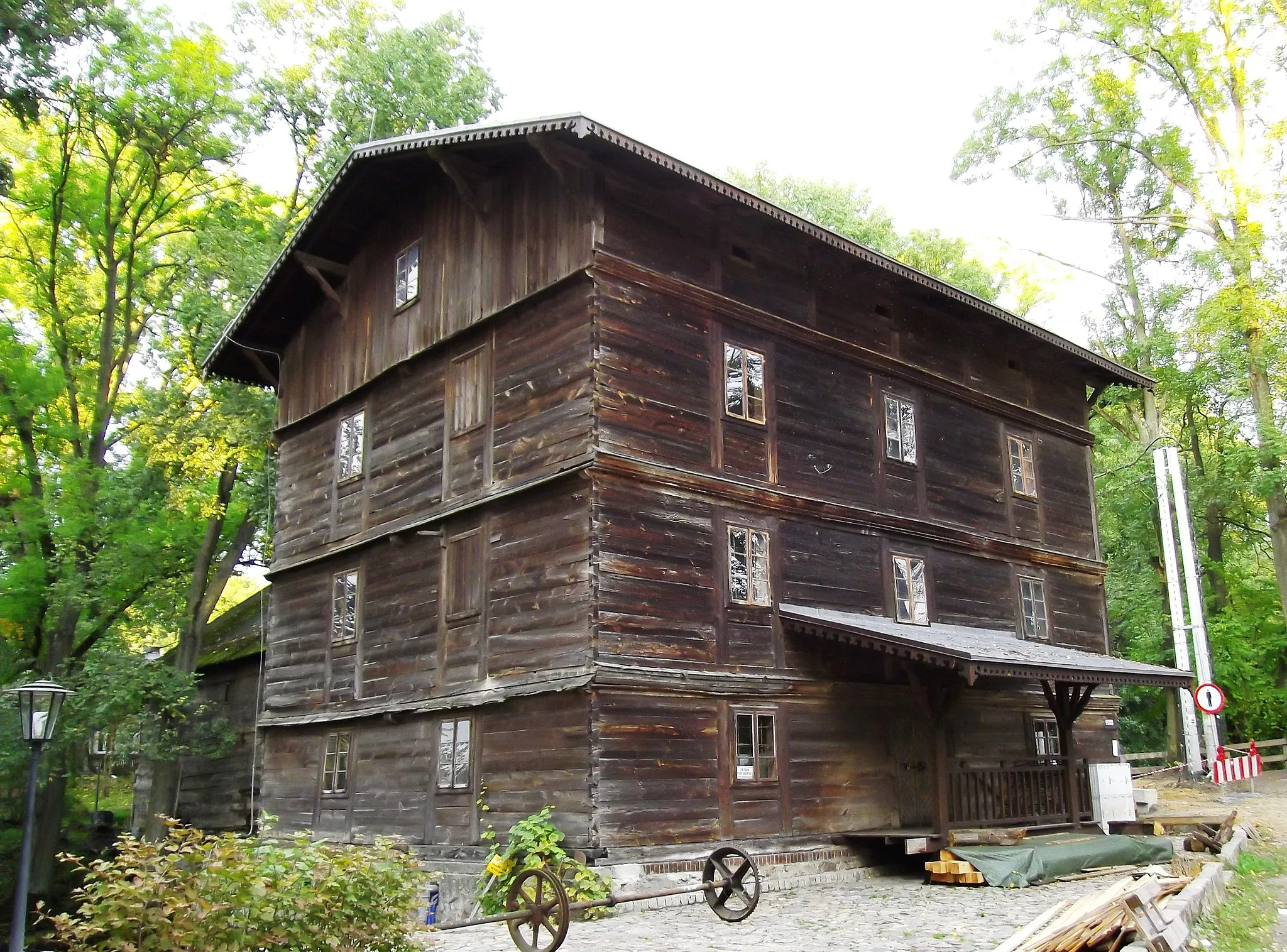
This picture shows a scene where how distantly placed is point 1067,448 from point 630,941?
15502 mm

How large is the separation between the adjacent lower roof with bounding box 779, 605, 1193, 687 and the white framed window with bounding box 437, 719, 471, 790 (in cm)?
469

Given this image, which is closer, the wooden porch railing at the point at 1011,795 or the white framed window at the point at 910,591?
the wooden porch railing at the point at 1011,795

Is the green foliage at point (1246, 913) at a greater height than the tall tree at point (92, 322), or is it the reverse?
the tall tree at point (92, 322)

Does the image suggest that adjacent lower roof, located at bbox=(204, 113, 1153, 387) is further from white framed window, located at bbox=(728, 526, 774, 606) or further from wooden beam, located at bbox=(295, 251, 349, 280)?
white framed window, located at bbox=(728, 526, 774, 606)

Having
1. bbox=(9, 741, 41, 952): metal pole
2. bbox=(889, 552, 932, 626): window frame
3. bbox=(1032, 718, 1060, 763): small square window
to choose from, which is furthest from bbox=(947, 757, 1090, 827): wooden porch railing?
bbox=(9, 741, 41, 952): metal pole

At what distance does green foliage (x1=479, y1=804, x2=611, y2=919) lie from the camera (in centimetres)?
1231

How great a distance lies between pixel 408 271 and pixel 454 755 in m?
7.87

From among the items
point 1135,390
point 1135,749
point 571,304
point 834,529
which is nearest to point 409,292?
point 571,304

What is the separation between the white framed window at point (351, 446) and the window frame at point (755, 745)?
7820 mm

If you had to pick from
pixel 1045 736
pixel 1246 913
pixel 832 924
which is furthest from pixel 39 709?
pixel 1045 736

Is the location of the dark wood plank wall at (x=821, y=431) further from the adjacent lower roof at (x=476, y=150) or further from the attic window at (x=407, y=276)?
the attic window at (x=407, y=276)

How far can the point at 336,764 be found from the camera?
1770cm

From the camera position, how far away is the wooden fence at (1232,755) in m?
29.7

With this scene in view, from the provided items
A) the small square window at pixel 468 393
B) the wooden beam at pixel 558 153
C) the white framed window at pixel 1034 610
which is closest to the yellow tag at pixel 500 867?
the small square window at pixel 468 393
